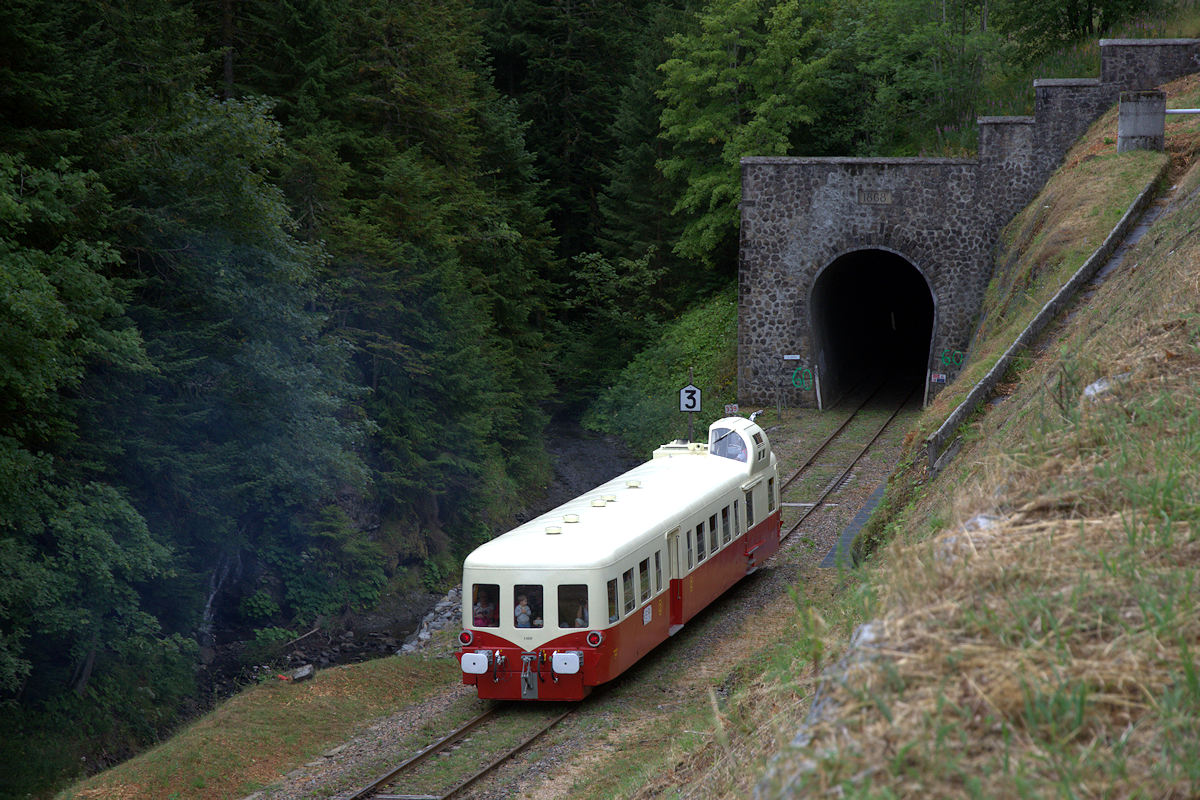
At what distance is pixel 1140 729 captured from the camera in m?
4.58

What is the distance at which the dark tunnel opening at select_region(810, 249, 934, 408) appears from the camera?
3694cm

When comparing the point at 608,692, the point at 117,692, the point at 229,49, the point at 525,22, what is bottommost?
the point at 117,692

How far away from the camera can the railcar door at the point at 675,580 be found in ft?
54.1

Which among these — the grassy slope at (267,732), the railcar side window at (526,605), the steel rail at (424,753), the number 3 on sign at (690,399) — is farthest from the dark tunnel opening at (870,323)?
the steel rail at (424,753)

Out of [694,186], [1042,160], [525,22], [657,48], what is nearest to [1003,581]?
[1042,160]

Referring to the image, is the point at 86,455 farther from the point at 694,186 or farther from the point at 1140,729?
the point at 694,186

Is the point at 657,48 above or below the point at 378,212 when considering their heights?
above

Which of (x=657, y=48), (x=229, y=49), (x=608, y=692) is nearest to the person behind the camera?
(x=608, y=692)

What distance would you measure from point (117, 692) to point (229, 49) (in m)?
15.3

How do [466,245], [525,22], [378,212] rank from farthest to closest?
[525,22]
[466,245]
[378,212]

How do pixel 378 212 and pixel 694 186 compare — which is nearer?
pixel 378 212

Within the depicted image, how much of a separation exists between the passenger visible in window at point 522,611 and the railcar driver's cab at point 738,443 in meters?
6.66

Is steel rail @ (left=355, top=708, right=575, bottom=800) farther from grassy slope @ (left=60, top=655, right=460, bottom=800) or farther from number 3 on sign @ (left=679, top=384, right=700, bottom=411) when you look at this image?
number 3 on sign @ (left=679, top=384, right=700, bottom=411)

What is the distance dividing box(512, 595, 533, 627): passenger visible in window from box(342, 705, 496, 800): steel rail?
58.8 inches
